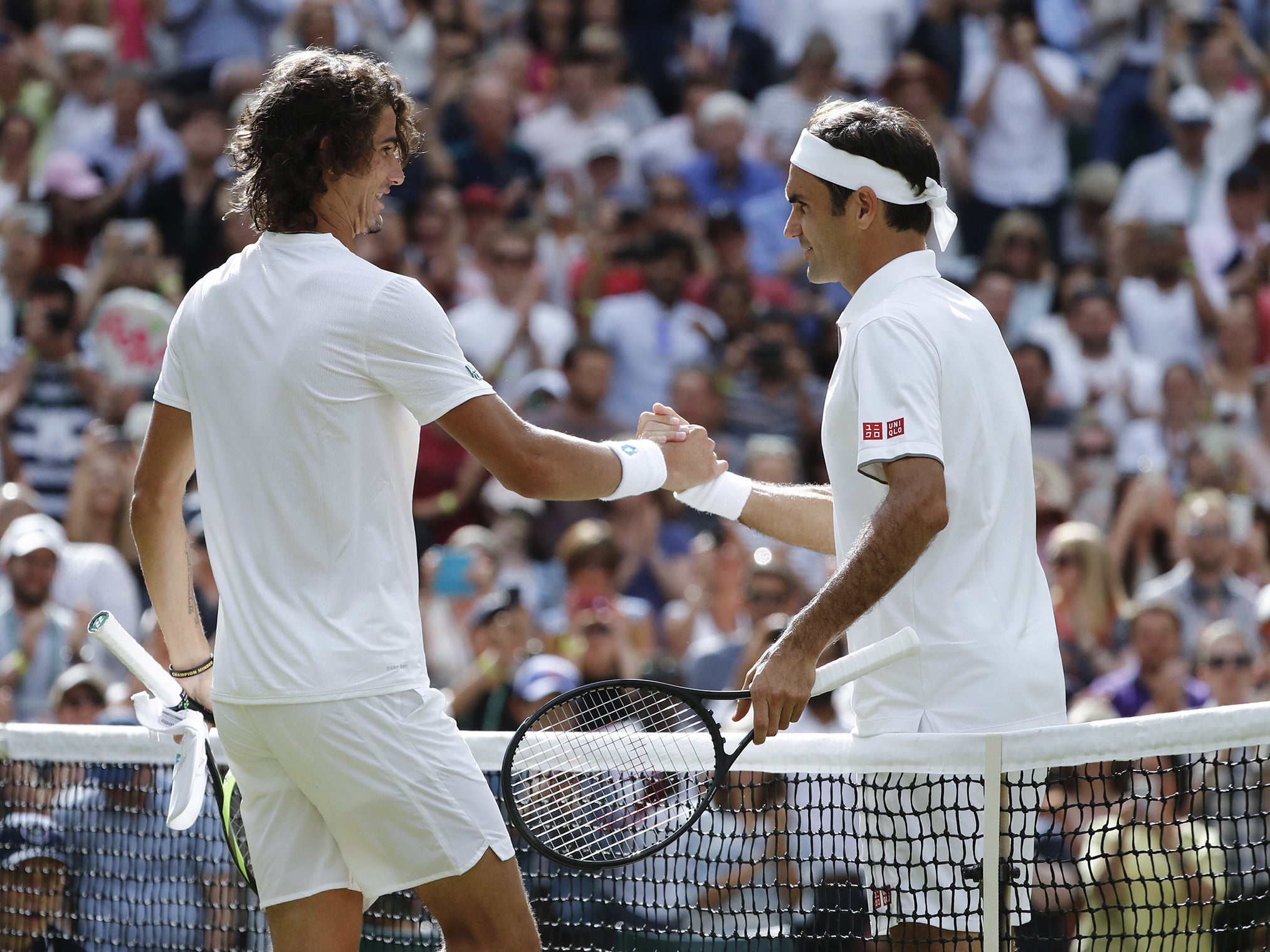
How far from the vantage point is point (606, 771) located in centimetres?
345

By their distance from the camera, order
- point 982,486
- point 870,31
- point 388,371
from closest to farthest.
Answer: point 388,371 < point 982,486 < point 870,31

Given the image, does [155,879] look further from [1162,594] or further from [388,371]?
[1162,594]

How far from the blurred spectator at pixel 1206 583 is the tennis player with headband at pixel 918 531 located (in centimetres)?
454

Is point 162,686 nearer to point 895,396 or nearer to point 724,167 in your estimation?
point 895,396

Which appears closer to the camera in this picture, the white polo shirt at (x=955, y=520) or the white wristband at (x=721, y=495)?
the white polo shirt at (x=955, y=520)

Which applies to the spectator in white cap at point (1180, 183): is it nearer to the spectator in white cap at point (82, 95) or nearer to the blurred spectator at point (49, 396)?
the blurred spectator at point (49, 396)

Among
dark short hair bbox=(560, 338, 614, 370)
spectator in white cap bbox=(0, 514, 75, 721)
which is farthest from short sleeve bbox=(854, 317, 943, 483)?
dark short hair bbox=(560, 338, 614, 370)

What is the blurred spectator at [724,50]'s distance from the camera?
11.7 metres

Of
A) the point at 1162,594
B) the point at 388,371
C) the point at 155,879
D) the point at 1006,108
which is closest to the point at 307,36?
the point at 1006,108

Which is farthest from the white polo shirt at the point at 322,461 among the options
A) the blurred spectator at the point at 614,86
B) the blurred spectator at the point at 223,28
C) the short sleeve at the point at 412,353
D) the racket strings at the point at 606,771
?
the blurred spectator at the point at 223,28

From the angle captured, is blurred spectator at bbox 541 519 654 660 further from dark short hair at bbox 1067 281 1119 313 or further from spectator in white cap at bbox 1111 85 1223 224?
spectator in white cap at bbox 1111 85 1223 224

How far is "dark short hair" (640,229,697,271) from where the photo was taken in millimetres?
9641

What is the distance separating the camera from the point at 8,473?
859 cm

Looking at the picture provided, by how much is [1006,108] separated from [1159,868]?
7266 millimetres
